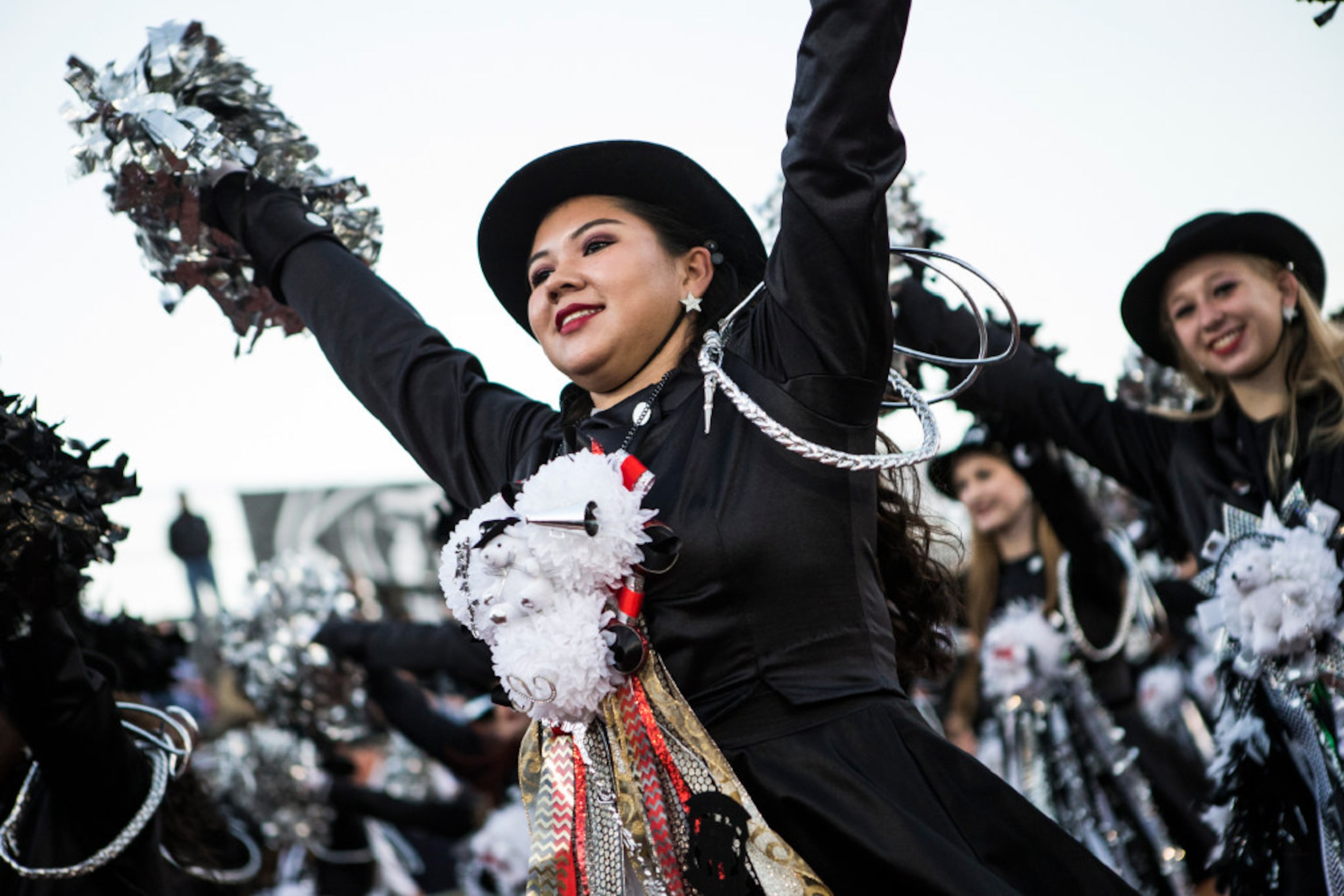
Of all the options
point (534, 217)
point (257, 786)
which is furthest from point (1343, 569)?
point (257, 786)

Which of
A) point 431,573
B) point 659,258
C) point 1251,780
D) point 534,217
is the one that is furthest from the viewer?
point 431,573

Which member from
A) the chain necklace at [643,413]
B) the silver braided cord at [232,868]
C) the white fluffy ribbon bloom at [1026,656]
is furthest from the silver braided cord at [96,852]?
the white fluffy ribbon bloom at [1026,656]

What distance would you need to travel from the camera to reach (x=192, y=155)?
10.6 feet

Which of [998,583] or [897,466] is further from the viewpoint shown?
[998,583]

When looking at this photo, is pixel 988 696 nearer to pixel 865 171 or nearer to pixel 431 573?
pixel 865 171

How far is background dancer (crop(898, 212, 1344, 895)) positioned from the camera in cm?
381

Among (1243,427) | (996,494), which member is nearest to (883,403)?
(1243,427)

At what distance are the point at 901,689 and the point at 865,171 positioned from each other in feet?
3.18

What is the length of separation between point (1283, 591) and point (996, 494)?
10.4ft

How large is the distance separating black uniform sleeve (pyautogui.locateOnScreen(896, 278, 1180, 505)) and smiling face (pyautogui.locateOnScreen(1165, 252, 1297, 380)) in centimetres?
28

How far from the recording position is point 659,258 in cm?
287

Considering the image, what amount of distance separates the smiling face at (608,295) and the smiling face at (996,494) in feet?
14.2

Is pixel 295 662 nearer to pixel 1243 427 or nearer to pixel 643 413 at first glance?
pixel 1243 427

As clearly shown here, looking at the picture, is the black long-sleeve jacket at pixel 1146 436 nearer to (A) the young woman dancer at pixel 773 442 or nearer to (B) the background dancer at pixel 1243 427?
(B) the background dancer at pixel 1243 427
